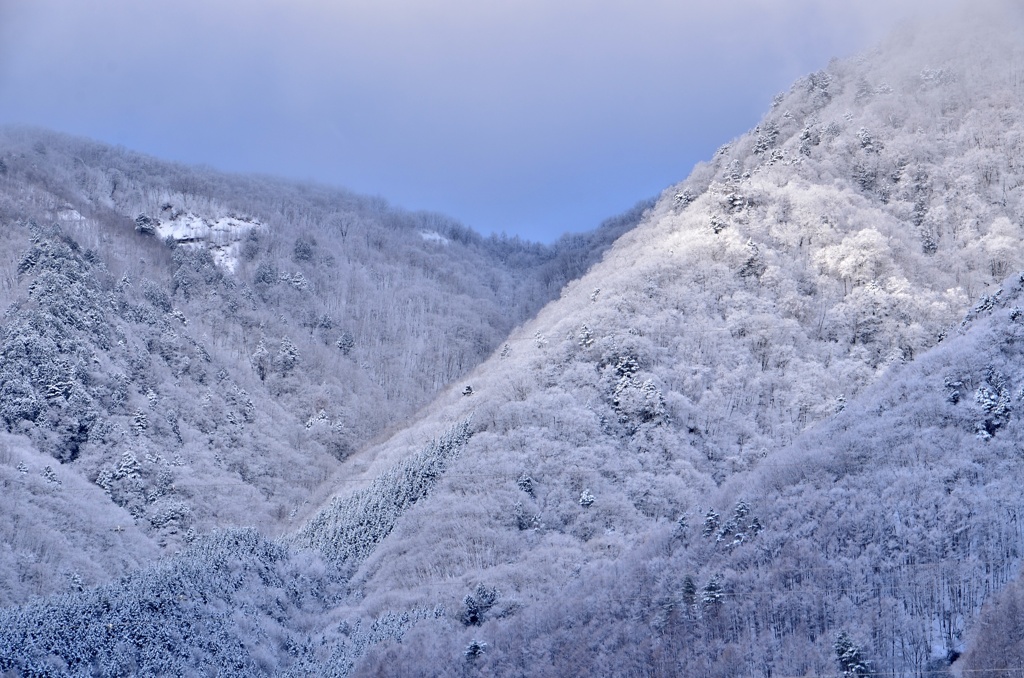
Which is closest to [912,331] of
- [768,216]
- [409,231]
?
[768,216]

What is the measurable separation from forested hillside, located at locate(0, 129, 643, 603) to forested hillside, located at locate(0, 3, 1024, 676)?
1.32 metres

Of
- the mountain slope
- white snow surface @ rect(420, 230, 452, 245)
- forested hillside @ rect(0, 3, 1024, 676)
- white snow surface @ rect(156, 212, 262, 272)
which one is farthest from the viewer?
white snow surface @ rect(420, 230, 452, 245)

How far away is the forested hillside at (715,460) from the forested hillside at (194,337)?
132 centimetres

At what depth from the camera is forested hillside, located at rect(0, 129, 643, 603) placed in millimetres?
86750

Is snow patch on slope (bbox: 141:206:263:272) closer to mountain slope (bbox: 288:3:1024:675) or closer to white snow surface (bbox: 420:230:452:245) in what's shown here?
white snow surface (bbox: 420:230:452:245)

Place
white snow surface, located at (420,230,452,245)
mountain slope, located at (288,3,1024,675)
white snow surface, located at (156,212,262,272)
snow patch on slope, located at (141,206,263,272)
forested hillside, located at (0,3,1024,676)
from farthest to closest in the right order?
white snow surface, located at (420,230,452,245) < white snow surface, located at (156,212,262,272) < snow patch on slope, located at (141,206,263,272) < mountain slope, located at (288,3,1024,675) < forested hillside, located at (0,3,1024,676)

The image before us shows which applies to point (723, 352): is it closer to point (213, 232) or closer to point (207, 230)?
point (213, 232)

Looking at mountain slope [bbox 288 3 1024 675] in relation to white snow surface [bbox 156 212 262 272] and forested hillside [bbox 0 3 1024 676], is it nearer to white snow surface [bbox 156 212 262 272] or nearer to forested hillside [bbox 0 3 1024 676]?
forested hillside [bbox 0 3 1024 676]

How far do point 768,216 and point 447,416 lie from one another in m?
33.0

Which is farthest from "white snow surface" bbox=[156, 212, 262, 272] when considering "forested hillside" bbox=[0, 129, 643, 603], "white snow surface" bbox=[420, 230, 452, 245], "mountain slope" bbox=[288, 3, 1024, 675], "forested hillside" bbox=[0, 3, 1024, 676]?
"mountain slope" bbox=[288, 3, 1024, 675]

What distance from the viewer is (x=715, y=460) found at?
76000mm

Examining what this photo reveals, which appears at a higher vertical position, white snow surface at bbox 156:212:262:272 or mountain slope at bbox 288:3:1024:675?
white snow surface at bbox 156:212:262:272

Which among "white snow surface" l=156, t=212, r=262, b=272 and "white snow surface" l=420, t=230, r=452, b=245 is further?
"white snow surface" l=420, t=230, r=452, b=245

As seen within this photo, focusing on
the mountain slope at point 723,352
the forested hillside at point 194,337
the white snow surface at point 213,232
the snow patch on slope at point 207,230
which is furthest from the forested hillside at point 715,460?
the white snow surface at point 213,232
